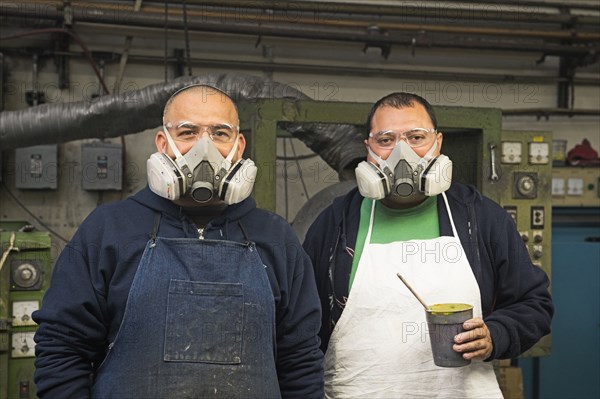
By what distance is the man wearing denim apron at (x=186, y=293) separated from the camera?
51.2 inches

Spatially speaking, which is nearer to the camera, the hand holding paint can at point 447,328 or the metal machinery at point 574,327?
the hand holding paint can at point 447,328

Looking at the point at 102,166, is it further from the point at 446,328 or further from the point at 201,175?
the point at 446,328

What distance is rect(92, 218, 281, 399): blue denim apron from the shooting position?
1.30m

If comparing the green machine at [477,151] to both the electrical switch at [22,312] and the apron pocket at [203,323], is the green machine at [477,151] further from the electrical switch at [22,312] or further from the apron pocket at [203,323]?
the electrical switch at [22,312]

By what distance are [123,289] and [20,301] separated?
6.28 ft

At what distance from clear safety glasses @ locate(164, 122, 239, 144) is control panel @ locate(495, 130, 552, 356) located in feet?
5.53

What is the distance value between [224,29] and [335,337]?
7.84 ft

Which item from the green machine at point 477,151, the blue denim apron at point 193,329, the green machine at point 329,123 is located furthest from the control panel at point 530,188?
the blue denim apron at point 193,329

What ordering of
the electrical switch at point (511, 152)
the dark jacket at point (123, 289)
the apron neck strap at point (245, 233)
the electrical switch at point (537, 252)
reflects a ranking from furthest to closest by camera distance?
1. the electrical switch at point (537, 252)
2. the electrical switch at point (511, 152)
3. the apron neck strap at point (245, 233)
4. the dark jacket at point (123, 289)

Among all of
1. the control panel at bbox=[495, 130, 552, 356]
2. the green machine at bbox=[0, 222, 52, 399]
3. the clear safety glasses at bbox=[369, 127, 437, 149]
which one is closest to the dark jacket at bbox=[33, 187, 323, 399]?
the clear safety glasses at bbox=[369, 127, 437, 149]

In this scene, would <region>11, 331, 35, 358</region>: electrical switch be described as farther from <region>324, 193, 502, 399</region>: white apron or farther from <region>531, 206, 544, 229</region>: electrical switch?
<region>531, 206, 544, 229</region>: electrical switch

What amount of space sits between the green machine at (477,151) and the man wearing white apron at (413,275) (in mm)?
712

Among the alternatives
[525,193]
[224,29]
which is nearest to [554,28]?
[525,193]

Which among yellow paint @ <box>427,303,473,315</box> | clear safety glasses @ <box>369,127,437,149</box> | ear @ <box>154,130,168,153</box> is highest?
clear safety glasses @ <box>369,127,437,149</box>
